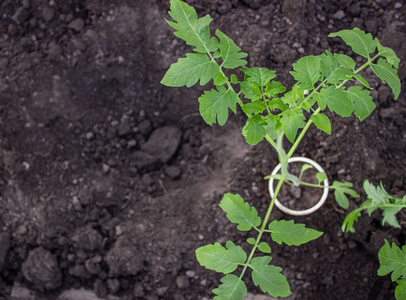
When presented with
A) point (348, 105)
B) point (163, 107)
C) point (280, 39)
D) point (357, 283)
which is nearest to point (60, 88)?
point (163, 107)

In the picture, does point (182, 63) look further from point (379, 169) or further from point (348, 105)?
point (379, 169)

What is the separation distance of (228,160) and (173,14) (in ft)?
4.22

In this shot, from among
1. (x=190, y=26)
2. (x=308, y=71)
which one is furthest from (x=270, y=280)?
(x=190, y=26)

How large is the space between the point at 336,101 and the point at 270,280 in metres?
0.77

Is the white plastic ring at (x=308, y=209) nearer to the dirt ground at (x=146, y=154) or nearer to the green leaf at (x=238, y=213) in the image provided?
the dirt ground at (x=146, y=154)

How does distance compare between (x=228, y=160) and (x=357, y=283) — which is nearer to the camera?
(x=357, y=283)

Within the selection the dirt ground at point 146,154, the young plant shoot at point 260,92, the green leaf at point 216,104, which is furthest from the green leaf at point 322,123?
the dirt ground at point 146,154

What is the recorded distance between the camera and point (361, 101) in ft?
5.32

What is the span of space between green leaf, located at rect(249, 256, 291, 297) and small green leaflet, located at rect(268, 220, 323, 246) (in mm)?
109

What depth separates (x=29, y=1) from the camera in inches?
123

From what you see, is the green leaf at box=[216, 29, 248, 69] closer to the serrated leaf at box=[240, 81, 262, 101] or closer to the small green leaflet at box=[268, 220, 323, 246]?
the serrated leaf at box=[240, 81, 262, 101]

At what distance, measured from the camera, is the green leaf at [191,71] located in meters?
1.60

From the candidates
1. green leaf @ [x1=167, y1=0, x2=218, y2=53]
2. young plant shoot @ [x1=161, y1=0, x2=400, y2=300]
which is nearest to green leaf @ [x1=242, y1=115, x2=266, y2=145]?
young plant shoot @ [x1=161, y1=0, x2=400, y2=300]

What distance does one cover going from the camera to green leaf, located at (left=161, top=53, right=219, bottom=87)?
1601 millimetres
